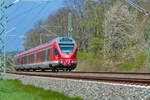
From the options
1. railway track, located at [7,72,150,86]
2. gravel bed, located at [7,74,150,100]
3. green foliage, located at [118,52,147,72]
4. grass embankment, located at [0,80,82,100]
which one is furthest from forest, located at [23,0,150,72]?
grass embankment, located at [0,80,82,100]

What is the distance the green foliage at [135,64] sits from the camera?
29.3 meters

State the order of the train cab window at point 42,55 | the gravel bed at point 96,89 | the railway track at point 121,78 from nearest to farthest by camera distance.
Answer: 1. the gravel bed at point 96,89
2. the railway track at point 121,78
3. the train cab window at point 42,55

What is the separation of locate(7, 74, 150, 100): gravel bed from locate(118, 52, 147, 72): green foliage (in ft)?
47.5

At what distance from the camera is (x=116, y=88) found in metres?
9.26

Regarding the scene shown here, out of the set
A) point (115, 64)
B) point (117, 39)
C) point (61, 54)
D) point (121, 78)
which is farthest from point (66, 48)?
point (121, 78)

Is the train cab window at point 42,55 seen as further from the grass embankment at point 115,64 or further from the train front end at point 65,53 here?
the grass embankment at point 115,64

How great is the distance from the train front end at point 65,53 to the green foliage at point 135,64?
7420mm

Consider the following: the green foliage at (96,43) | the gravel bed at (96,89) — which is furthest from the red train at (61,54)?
the green foliage at (96,43)

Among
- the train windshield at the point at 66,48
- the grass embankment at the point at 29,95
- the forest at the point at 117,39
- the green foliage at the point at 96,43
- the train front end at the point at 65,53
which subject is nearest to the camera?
the grass embankment at the point at 29,95

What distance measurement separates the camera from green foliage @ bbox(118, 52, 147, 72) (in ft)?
96.3

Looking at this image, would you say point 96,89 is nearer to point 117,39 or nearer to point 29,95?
point 29,95

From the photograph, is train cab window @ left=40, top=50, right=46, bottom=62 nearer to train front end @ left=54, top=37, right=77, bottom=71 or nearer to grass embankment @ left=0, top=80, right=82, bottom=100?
train front end @ left=54, top=37, right=77, bottom=71

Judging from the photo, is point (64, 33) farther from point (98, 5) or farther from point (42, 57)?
point (42, 57)

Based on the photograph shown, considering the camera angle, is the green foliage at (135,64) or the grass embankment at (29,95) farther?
the green foliage at (135,64)
